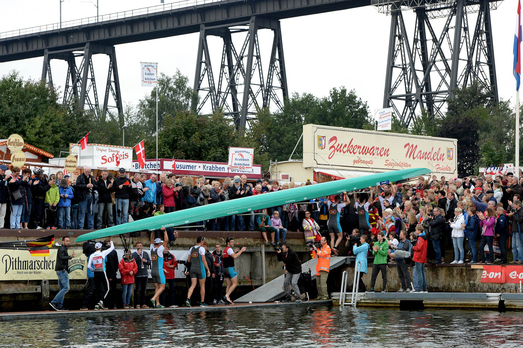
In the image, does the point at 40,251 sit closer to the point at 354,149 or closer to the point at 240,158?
the point at 240,158

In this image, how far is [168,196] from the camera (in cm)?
2325

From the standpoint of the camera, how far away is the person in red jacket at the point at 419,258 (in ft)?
70.0

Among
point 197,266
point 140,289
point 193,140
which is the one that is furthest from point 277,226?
point 193,140

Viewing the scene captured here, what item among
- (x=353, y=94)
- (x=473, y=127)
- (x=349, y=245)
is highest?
(x=353, y=94)

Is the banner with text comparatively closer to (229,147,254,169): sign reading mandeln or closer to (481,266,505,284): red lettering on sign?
(229,147,254,169): sign reading mandeln

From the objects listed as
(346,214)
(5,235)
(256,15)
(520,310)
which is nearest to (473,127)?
(256,15)

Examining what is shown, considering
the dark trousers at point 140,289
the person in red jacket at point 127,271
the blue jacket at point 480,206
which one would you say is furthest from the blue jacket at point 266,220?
the blue jacket at point 480,206

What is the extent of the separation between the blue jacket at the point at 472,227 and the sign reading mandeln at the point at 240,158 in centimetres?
1752

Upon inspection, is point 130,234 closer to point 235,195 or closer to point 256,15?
point 235,195

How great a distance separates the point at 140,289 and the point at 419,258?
7.80 m

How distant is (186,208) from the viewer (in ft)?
78.1

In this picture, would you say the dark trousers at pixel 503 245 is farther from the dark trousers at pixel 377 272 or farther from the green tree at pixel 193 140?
the green tree at pixel 193 140

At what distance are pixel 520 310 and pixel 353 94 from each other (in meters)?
70.7

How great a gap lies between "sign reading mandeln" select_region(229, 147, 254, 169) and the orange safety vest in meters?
15.4
